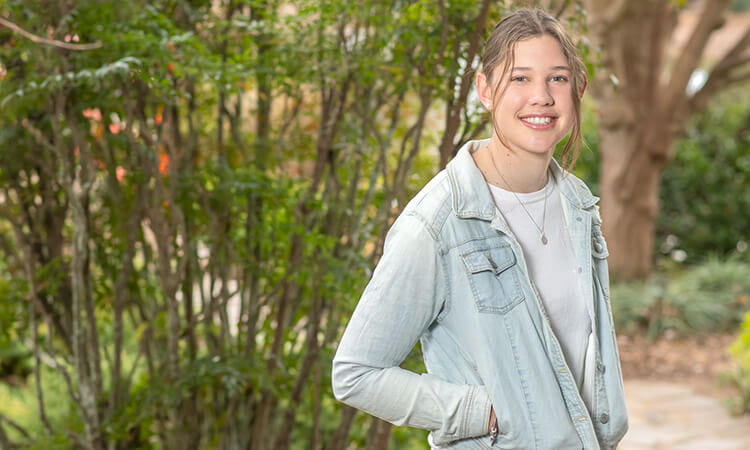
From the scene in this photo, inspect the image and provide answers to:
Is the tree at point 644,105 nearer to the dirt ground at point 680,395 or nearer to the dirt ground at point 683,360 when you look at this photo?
the dirt ground at point 683,360

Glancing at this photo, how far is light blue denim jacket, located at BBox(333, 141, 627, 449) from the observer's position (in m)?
1.44

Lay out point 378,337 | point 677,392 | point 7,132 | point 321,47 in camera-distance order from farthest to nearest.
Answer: point 677,392 → point 7,132 → point 321,47 → point 378,337

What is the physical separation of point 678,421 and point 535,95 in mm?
4906

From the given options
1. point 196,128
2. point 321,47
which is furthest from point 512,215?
point 196,128

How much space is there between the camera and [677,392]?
6.59 m

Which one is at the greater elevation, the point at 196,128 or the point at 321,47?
the point at 321,47

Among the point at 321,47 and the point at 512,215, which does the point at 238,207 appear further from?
the point at 512,215

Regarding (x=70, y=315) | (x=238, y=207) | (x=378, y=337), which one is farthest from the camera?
(x=70, y=315)

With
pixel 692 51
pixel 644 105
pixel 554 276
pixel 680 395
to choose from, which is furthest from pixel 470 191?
pixel 644 105

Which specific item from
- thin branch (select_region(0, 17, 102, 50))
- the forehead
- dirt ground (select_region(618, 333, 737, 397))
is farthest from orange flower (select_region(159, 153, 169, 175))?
dirt ground (select_region(618, 333, 737, 397))

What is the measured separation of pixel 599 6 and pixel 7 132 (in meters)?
4.88

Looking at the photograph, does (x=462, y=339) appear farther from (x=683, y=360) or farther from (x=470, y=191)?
(x=683, y=360)

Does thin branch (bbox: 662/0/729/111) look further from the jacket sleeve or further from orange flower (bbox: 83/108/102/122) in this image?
the jacket sleeve

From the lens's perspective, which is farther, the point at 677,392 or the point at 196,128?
the point at 677,392
